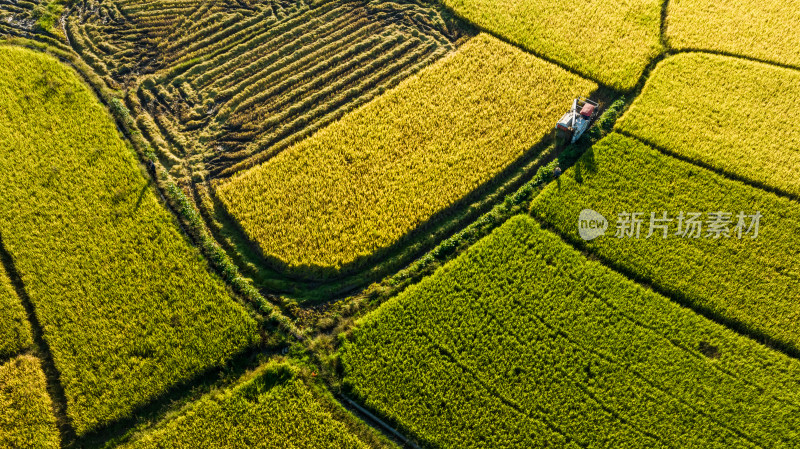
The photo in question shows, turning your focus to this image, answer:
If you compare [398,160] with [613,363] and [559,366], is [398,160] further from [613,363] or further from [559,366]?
[613,363]

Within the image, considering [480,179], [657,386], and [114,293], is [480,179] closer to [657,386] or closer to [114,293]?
[657,386]

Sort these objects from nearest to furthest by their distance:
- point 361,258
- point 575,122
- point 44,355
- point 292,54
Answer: point 44,355, point 361,258, point 575,122, point 292,54

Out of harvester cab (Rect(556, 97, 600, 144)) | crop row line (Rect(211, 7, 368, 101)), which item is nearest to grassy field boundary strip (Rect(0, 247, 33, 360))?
crop row line (Rect(211, 7, 368, 101))

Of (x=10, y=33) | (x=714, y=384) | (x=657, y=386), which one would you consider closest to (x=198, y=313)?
(x=657, y=386)

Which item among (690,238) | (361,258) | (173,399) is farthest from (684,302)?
(173,399)

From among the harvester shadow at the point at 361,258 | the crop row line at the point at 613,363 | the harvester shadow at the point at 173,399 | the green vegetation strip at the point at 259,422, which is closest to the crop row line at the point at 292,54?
the harvester shadow at the point at 361,258
